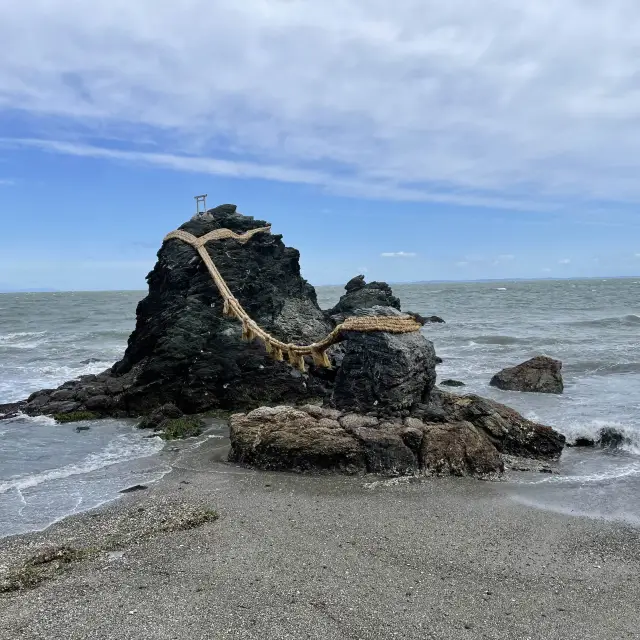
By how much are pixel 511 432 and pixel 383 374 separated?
2.59m

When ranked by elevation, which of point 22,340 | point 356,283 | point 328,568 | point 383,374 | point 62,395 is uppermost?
point 356,283

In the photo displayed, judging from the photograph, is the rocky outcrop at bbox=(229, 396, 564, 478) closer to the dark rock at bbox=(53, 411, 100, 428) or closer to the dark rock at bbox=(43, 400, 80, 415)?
the dark rock at bbox=(53, 411, 100, 428)

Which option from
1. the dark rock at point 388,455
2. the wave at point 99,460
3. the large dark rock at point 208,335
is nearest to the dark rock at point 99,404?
the large dark rock at point 208,335

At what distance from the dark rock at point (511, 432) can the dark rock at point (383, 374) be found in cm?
81

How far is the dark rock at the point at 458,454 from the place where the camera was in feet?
32.0

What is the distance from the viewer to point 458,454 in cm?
986

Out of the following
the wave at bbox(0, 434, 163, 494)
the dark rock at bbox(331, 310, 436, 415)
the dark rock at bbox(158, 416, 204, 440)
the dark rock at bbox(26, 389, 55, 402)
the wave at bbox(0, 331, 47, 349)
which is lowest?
the wave at bbox(0, 434, 163, 494)

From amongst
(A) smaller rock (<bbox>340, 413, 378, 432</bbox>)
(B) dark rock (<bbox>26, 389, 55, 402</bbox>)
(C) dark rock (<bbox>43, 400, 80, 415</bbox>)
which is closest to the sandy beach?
(A) smaller rock (<bbox>340, 413, 378, 432</bbox>)

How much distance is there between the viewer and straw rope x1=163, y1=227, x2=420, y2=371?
11755 millimetres

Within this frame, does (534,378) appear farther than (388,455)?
Yes

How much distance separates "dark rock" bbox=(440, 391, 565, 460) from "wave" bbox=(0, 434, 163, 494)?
19.3ft

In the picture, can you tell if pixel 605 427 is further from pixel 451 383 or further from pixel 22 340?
pixel 22 340

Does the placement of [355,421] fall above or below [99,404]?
above

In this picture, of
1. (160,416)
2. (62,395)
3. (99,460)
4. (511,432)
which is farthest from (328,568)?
(62,395)
